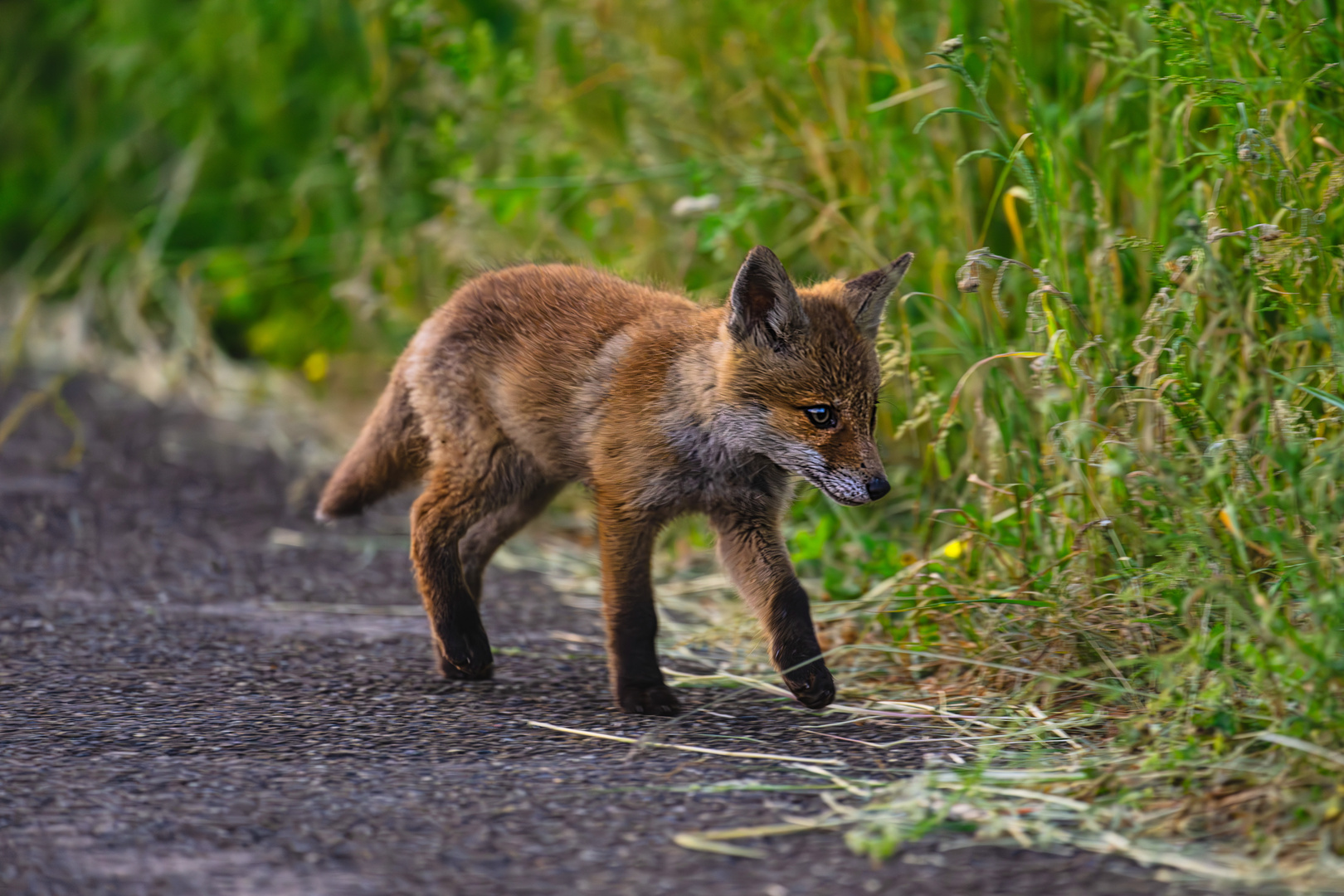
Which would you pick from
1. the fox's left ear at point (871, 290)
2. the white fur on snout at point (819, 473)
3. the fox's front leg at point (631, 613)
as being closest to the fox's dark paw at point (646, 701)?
the fox's front leg at point (631, 613)

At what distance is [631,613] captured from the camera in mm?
3652

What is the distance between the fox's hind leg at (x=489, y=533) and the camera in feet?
14.3

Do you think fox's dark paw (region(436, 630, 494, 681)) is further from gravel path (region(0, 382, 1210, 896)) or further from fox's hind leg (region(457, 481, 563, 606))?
fox's hind leg (region(457, 481, 563, 606))

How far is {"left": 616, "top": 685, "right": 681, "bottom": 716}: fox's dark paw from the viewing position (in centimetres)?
357

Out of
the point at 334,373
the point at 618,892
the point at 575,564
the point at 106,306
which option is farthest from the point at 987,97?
the point at 106,306

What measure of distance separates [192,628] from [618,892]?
2451 mm

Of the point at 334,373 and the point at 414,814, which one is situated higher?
the point at 334,373

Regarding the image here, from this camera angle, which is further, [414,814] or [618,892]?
[414,814]

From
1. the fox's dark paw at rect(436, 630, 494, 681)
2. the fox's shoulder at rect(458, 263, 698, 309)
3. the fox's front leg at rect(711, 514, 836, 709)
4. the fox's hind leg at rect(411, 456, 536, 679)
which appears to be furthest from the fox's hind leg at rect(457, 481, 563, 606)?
the fox's front leg at rect(711, 514, 836, 709)

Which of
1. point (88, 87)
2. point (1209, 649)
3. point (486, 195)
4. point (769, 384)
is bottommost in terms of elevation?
point (1209, 649)

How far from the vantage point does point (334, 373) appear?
27.0ft

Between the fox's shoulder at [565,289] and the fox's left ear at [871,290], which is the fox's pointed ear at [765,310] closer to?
the fox's left ear at [871,290]

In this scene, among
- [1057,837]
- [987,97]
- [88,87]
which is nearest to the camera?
[1057,837]

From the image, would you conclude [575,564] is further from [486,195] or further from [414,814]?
[414,814]
